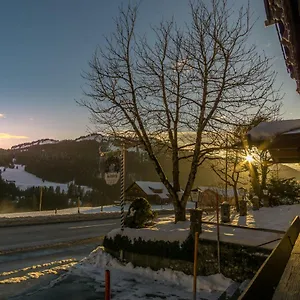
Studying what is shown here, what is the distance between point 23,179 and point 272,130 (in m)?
96.4

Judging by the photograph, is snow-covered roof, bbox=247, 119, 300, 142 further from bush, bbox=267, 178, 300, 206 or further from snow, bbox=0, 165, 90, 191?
snow, bbox=0, 165, 90, 191

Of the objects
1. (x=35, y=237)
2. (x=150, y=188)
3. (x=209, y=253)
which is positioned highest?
(x=150, y=188)

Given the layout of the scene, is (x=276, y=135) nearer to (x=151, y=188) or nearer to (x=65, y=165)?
(x=151, y=188)

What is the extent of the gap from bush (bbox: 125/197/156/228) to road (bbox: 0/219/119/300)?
233 centimetres

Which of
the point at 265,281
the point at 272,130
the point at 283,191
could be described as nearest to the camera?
the point at 265,281

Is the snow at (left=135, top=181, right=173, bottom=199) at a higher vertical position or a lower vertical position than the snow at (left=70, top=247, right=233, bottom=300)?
higher

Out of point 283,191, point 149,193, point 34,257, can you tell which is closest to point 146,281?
point 34,257

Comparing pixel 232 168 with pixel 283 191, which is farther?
pixel 232 168

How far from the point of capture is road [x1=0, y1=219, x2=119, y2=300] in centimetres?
803

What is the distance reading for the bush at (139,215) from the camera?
1100 centimetres

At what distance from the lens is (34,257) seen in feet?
36.5

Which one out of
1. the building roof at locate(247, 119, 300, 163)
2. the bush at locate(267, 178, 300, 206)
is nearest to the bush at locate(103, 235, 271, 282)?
the building roof at locate(247, 119, 300, 163)

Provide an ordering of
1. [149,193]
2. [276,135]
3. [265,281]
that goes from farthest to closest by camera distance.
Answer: [149,193] → [276,135] → [265,281]

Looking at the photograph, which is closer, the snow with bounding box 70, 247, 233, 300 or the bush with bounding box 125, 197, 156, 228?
the snow with bounding box 70, 247, 233, 300
